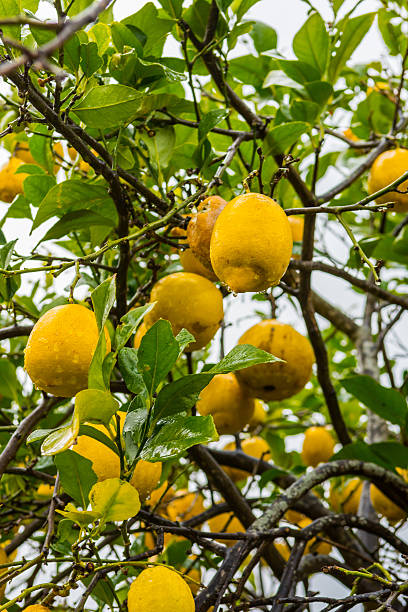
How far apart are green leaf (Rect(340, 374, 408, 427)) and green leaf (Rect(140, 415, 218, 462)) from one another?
0.46 m

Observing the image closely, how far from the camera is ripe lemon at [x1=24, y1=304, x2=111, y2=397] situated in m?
0.60

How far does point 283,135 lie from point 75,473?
54 centimetres

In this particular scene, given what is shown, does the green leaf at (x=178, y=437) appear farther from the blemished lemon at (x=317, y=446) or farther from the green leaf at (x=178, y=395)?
the blemished lemon at (x=317, y=446)

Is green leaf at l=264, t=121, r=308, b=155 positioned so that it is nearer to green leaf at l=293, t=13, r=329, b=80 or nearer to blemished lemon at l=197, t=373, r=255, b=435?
green leaf at l=293, t=13, r=329, b=80

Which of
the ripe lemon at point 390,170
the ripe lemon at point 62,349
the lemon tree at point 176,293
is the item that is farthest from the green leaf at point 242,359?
the ripe lemon at point 390,170

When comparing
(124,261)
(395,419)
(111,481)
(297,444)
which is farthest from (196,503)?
(297,444)

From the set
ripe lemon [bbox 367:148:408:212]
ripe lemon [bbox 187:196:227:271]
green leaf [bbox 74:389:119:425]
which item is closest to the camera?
green leaf [bbox 74:389:119:425]

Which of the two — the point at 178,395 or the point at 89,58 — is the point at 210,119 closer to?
the point at 89,58

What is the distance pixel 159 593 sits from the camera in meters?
0.54

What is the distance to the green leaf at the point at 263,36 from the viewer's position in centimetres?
124

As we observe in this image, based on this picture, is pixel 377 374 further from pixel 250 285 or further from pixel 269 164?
pixel 250 285

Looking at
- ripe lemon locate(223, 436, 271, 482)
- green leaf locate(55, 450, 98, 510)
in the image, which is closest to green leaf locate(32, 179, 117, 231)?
green leaf locate(55, 450, 98, 510)

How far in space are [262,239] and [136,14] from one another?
1.65 ft

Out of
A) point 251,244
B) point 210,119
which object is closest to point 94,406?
point 251,244
